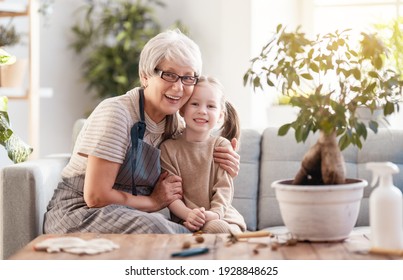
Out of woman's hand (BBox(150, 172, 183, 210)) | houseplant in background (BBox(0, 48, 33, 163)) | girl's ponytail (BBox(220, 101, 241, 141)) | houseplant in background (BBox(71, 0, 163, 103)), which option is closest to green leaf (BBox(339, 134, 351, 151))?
woman's hand (BBox(150, 172, 183, 210))

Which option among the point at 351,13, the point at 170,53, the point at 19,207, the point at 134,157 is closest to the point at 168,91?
the point at 170,53

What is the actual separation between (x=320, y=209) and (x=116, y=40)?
10.8 ft

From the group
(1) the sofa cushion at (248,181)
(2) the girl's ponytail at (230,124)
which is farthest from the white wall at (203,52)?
(2) the girl's ponytail at (230,124)

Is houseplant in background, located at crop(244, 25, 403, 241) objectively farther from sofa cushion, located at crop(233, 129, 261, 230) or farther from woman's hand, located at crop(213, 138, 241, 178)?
sofa cushion, located at crop(233, 129, 261, 230)

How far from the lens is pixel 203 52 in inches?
176

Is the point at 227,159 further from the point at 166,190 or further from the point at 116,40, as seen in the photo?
the point at 116,40

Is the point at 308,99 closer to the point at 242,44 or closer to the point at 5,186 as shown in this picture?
the point at 5,186

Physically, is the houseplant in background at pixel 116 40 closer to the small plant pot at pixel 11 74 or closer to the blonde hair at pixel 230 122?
the small plant pot at pixel 11 74

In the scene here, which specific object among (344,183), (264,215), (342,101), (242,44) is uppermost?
(242,44)

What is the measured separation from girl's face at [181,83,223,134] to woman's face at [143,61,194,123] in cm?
4

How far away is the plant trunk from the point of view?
1.71 meters

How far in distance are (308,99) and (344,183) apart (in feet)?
0.72
